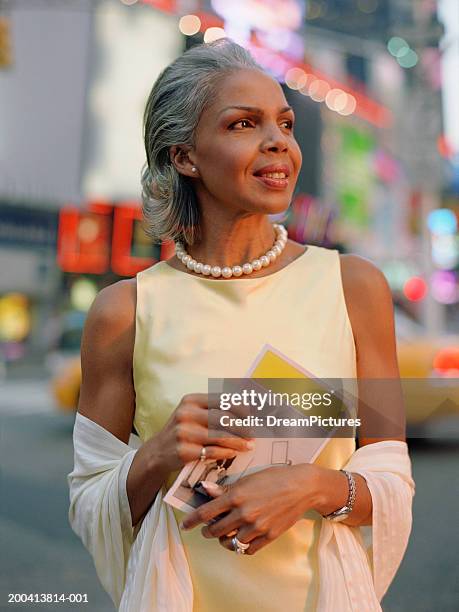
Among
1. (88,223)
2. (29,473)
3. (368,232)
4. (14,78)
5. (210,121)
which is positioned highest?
(210,121)

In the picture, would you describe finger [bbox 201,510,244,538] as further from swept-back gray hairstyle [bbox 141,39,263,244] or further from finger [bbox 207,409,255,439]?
swept-back gray hairstyle [bbox 141,39,263,244]

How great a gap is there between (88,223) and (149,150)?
12589 millimetres

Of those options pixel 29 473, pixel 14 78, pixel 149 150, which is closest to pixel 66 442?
pixel 29 473

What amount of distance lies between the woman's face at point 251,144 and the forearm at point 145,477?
39 cm

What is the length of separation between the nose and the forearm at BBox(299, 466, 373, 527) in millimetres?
459

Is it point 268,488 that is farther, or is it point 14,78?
point 14,78

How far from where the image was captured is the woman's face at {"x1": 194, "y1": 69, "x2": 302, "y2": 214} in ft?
3.61

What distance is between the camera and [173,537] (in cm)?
108

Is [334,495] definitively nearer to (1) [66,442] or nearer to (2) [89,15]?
(1) [66,442]

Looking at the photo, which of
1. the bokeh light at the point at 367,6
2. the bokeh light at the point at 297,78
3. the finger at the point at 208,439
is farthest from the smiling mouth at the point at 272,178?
the bokeh light at the point at 297,78

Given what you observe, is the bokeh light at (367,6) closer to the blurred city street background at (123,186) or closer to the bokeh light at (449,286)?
the blurred city street background at (123,186)

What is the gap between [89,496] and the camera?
3.78 feet

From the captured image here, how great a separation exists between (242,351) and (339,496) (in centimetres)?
25

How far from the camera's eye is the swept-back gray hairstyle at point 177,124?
3.77 feet
